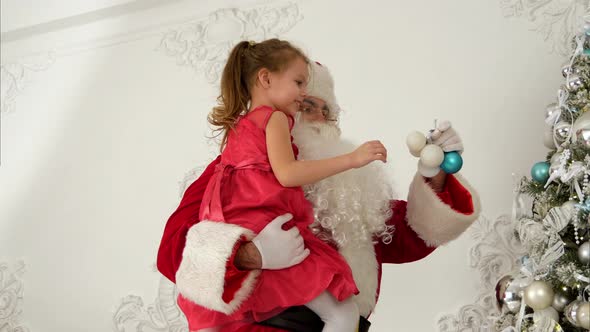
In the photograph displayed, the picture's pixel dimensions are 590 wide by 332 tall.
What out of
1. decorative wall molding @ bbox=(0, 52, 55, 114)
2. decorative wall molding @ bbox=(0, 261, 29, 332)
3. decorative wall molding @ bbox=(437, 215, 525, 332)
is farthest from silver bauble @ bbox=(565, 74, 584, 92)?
decorative wall molding @ bbox=(0, 52, 55, 114)

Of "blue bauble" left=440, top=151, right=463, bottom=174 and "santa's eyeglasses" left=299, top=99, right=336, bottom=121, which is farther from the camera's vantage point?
"santa's eyeglasses" left=299, top=99, right=336, bottom=121

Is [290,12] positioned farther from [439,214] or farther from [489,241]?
A: [439,214]

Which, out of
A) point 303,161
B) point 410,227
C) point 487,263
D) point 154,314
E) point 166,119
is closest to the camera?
point 303,161

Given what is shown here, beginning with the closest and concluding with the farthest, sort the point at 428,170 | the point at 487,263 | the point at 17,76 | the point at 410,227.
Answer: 1. the point at 428,170
2. the point at 410,227
3. the point at 487,263
4. the point at 17,76

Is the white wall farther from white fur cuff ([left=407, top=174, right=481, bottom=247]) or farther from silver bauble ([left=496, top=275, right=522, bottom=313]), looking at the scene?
silver bauble ([left=496, top=275, right=522, bottom=313])

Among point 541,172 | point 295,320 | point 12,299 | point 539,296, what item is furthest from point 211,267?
point 12,299

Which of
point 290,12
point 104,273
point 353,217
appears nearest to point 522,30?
point 290,12

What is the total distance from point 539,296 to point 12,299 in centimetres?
301

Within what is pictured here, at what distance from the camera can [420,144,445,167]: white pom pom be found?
1.61 metres

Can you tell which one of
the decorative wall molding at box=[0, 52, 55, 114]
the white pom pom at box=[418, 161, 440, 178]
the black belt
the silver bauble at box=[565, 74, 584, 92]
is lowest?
the black belt

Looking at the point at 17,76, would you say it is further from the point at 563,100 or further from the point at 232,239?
the point at 563,100

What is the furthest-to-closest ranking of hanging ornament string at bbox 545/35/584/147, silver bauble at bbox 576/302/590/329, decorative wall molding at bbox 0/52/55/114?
decorative wall molding at bbox 0/52/55/114 → hanging ornament string at bbox 545/35/584/147 → silver bauble at bbox 576/302/590/329

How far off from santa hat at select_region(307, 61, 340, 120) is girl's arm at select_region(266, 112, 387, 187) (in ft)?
0.94

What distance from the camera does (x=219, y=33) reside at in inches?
141
